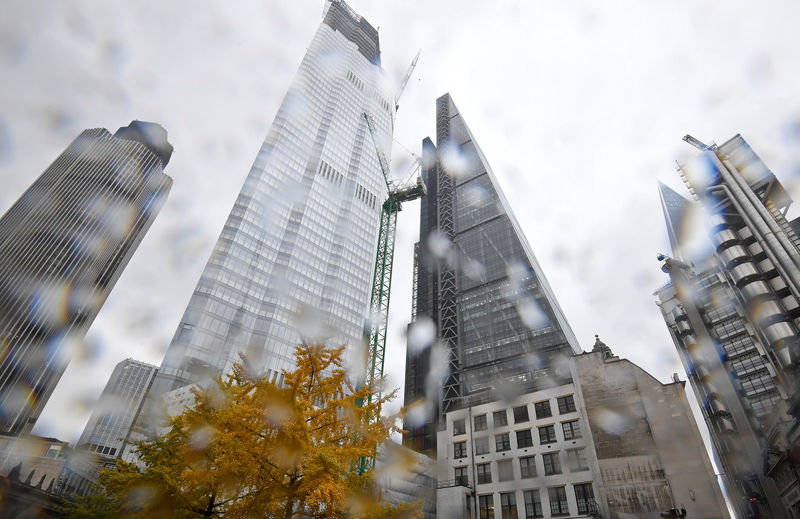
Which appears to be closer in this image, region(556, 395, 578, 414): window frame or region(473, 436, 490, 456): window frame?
region(556, 395, 578, 414): window frame

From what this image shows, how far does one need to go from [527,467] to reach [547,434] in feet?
12.3

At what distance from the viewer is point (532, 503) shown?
35.6m

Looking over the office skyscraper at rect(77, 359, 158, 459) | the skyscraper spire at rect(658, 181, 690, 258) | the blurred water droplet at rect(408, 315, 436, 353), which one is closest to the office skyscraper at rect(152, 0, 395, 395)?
the blurred water droplet at rect(408, 315, 436, 353)

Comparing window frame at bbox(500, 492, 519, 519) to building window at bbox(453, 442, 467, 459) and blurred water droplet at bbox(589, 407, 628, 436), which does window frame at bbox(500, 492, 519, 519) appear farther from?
blurred water droplet at bbox(589, 407, 628, 436)

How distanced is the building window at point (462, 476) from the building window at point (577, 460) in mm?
10814

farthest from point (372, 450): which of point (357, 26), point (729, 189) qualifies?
point (357, 26)

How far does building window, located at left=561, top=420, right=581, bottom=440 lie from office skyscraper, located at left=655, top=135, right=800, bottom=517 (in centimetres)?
1538

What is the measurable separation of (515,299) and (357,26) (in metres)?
129

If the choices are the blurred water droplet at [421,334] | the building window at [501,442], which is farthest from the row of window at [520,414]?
the blurred water droplet at [421,334]

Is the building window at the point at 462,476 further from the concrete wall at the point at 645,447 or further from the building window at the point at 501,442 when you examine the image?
the concrete wall at the point at 645,447

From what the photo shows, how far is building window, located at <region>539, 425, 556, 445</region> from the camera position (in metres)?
37.8

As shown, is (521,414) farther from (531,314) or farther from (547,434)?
(531,314)

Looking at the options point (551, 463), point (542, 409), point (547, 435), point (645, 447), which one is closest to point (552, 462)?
point (551, 463)

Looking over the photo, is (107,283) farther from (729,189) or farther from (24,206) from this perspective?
(729,189)
